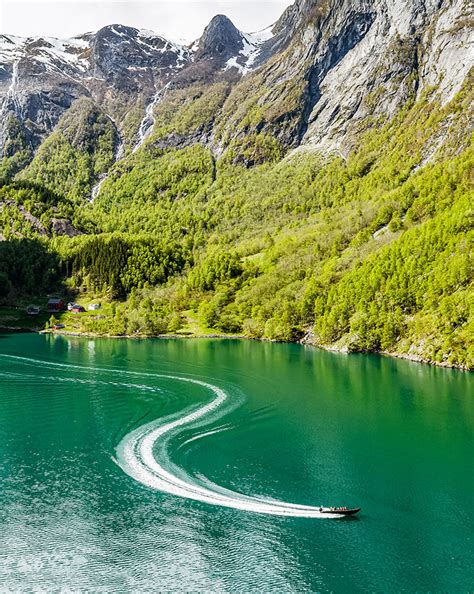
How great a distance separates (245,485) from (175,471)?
26.7 feet

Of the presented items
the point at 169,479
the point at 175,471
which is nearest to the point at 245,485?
the point at 169,479

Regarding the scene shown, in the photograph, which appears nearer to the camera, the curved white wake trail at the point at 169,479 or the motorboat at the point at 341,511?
the motorboat at the point at 341,511

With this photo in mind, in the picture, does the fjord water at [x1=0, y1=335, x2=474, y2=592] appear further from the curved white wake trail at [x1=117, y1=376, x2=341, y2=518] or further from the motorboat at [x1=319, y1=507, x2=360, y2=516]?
the curved white wake trail at [x1=117, y1=376, x2=341, y2=518]

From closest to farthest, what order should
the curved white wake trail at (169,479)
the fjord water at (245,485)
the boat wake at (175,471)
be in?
the fjord water at (245,485), the curved white wake trail at (169,479), the boat wake at (175,471)

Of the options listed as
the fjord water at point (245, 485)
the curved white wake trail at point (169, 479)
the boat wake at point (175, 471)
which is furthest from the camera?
the boat wake at point (175, 471)

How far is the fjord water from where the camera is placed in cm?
3569

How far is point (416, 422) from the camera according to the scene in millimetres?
71750

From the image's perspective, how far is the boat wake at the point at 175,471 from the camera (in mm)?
44406

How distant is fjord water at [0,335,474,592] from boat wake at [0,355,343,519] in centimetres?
80

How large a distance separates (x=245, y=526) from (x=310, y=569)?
7.22 m

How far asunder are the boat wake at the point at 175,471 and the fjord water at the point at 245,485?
0.80m

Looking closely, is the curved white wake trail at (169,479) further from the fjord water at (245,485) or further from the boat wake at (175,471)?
the fjord water at (245,485)

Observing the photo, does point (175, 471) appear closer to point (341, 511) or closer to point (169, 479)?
point (169, 479)

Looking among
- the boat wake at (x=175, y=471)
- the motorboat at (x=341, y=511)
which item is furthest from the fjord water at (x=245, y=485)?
the boat wake at (x=175, y=471)
